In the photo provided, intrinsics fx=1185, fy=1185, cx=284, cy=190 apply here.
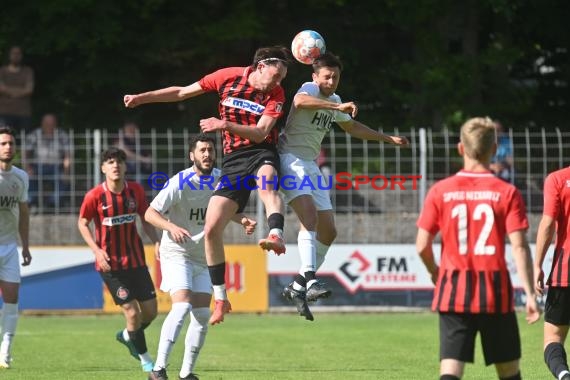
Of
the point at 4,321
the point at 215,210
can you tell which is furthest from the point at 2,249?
the point at 215,210

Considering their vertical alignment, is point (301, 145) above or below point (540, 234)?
above

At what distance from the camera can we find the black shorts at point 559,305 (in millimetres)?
8977

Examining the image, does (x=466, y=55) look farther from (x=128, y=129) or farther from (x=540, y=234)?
(x=540, y=234)

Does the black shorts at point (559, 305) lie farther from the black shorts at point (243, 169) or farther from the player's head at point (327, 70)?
the player's head at point (327, 70)

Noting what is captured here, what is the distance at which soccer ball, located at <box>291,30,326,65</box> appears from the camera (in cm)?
977

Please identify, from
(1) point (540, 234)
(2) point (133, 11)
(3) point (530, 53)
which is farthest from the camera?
(3) point (530, 53)

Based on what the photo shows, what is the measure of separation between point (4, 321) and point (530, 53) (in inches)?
591

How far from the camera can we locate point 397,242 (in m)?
18.4

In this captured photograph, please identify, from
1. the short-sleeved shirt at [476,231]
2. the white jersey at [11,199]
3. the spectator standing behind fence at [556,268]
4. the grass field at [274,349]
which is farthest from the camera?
the white jersey at [11,199]

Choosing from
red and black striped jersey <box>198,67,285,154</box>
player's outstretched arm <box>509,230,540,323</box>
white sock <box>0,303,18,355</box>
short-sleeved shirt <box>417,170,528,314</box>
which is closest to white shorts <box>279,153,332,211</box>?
red and black striped jersey <box>198,67,285,154</box>

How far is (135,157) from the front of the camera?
1789cm

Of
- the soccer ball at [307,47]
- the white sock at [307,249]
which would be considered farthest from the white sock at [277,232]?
the soccer ball at [307,47]

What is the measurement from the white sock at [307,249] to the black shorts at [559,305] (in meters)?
2.03

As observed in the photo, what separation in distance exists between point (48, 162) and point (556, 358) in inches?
425
